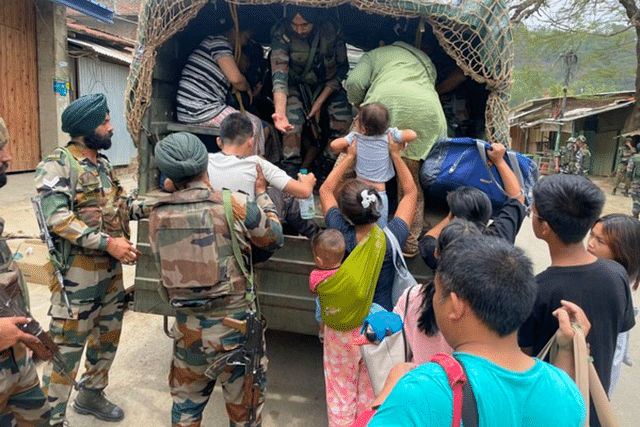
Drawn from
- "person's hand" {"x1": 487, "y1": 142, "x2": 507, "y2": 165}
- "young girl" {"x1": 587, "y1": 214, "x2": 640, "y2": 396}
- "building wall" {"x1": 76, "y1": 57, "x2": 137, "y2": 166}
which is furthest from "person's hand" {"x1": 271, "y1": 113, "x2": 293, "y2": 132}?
"building wall" {"x1": 76, "y1": 57, "x2": 137, "y2": 166}

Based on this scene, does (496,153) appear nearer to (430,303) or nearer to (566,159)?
(430,303)

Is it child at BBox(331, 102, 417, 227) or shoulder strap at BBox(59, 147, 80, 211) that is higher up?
child at BBox(331, 102, 417, 227)

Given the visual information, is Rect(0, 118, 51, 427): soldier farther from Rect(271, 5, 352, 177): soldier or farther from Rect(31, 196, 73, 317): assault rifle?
Rect(271, 5, 352, 177): soldier

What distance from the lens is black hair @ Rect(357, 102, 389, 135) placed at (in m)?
2.38

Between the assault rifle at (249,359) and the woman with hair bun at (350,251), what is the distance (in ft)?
1.29

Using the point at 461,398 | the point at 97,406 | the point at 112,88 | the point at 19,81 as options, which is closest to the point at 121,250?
the point at 97,406

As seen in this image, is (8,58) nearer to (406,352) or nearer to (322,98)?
(322,98)

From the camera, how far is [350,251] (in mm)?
2248

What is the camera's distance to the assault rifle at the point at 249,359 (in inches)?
78.9

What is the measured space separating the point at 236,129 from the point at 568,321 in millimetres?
1630

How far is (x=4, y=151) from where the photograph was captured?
1.91 metres

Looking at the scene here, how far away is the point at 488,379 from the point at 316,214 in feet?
5.92

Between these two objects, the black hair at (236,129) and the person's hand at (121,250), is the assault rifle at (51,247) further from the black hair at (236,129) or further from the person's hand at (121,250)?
the black hair at (236,129)

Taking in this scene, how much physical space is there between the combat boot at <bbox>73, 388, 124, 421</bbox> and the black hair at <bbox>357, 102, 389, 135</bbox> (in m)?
2.02
